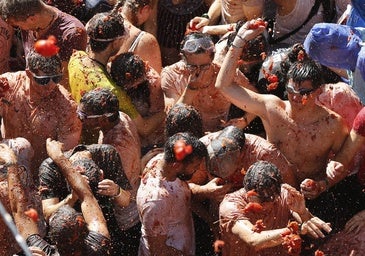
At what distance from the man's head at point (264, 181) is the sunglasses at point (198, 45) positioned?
1426 millimetres

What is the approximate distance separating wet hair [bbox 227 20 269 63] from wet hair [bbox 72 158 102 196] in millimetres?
1885

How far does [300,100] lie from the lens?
6.97 metres

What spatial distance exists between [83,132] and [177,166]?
47.9 inches

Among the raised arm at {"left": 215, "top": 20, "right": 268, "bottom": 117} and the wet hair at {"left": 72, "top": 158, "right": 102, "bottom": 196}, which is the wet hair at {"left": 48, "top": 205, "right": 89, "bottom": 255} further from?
the raised arm at {"left": 215, "top": 20, "right": 268, "bottom": 117}

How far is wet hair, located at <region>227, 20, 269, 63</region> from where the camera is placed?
26.1 ft

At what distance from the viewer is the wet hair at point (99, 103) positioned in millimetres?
7066

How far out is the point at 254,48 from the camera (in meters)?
8.00

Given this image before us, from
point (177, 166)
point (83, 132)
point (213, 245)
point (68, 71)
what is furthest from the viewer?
point (68, 71)

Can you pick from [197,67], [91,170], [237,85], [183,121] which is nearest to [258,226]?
[183,121]

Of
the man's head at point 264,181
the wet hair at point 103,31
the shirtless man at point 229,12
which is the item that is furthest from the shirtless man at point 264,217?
the shirtless man at point 229,12

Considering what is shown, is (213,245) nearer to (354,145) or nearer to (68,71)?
(354,145)

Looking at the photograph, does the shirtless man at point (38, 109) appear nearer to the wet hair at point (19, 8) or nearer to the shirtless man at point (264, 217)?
the wet hair at point (19, 8)

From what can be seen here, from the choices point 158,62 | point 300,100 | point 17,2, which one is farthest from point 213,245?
point 17,2

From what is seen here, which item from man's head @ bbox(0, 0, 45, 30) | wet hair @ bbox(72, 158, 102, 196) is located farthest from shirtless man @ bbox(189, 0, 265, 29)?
wet hair @ bbox(72, 158, 102, 196)
